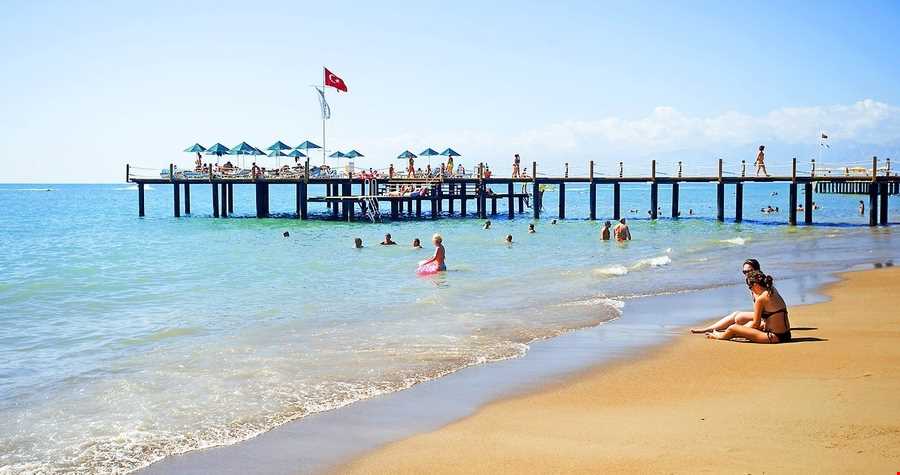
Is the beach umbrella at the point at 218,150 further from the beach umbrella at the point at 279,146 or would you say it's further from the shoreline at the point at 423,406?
the shoreline at the point at 423,406

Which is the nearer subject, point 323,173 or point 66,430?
point 66,430

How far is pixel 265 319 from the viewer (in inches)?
514

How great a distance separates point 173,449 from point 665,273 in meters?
15.1

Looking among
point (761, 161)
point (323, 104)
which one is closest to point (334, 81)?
point (323, 104)

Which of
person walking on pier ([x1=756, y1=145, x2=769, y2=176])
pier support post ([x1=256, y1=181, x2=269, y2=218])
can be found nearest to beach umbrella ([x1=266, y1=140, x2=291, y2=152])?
pier support post ([x1=256, y1=181, x2=269, y2=218])

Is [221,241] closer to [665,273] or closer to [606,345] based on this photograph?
[665,273]

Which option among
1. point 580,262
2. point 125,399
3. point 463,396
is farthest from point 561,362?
point 580,262

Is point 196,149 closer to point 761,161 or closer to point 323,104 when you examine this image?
point 323,104

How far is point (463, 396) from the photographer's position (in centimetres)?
749

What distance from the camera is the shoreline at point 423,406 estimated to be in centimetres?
582

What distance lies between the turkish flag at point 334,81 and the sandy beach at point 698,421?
37.6m

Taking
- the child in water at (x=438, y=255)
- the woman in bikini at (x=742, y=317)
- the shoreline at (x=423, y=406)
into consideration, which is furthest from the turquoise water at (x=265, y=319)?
the woman in bikini at (x=742, y=317)

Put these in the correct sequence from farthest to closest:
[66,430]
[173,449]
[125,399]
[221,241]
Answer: [221,241]
[125,399]
[66,430]
[173,449]

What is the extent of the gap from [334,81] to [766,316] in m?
38.0
